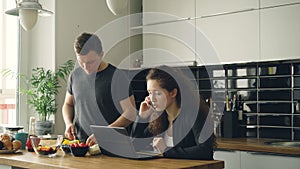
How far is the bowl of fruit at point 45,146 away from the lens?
10.4ft

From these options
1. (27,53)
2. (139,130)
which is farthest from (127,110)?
(27,53)

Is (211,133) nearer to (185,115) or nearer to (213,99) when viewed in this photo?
(185,115)

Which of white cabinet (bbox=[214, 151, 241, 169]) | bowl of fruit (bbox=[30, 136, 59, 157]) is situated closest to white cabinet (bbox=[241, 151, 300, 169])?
white cabinet (bbox=[214, 151, 241, 169])

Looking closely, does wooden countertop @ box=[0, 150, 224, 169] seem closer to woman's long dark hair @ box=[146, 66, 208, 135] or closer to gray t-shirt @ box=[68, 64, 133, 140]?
woman's long dark hair @ box=[146, 66, 208, 135]

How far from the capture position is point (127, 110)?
3605 millimetres

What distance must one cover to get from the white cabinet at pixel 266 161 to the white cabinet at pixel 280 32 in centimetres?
82

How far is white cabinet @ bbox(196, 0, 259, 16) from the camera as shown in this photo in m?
4.30

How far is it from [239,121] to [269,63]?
61 centimetres

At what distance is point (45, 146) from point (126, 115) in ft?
2.13

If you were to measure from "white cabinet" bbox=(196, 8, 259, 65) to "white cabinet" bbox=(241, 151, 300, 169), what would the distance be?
33.3 inches

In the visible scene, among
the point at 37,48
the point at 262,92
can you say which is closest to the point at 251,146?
the point at 262,92

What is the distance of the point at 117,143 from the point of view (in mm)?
3029

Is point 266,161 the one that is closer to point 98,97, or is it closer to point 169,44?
point 98,97

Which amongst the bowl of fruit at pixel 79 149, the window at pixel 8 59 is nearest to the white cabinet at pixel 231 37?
the bowl of fruit at pixel 79 149
